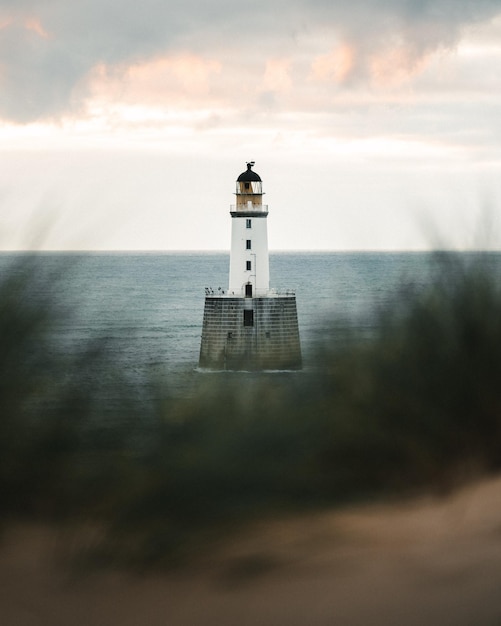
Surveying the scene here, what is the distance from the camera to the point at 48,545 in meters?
5.70

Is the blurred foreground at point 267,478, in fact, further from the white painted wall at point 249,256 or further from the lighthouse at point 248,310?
the white painted wall at point 249,256

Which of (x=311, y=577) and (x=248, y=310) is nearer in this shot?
(x=311, y=577)

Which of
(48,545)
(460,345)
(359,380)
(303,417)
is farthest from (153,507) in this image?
(460,345)

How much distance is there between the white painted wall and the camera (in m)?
36.6

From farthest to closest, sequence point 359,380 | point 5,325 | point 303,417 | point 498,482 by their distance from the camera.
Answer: point 498,482
point 359,380
point 303,417
point 5,325

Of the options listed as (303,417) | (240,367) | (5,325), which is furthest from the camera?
(240,367)

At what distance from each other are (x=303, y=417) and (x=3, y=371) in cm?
205

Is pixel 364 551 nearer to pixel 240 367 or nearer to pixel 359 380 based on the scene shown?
pixel 359 380

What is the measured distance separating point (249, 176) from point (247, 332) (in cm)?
584

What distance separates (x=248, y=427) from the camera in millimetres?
6035

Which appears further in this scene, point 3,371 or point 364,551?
point 364,551

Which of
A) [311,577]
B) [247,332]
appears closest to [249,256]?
[247,332]

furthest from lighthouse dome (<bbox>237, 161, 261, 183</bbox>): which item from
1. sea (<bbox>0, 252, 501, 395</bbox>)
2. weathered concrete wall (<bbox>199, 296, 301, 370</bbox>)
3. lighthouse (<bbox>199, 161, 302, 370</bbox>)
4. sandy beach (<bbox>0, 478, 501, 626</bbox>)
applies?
sandy beach (<bbox>0, 478, 501, 626</bbox>)

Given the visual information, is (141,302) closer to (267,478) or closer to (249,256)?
(267,478)
